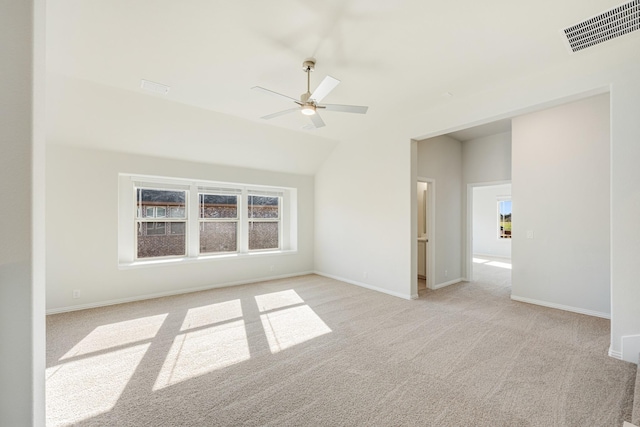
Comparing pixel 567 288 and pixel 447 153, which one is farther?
pixel 447 153

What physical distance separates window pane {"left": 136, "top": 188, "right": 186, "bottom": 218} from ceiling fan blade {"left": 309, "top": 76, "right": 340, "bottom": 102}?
3657mm

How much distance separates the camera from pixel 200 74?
3137 millimetres

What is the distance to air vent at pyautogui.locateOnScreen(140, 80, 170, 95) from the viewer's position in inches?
128

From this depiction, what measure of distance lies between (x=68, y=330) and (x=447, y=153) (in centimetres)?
688

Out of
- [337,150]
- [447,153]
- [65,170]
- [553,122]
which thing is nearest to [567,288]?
[553,122]

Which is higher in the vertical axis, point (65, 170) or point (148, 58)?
point (148, 58)

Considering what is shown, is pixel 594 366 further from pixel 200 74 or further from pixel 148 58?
pixel 148 58

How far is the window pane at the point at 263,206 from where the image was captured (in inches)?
244

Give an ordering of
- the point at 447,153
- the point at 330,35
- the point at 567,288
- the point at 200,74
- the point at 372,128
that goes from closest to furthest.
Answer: the point at 330,35
the point at 200,74
the point at 567,288
the point at 372,128
the point at 447,153

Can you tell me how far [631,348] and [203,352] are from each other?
4.15 m

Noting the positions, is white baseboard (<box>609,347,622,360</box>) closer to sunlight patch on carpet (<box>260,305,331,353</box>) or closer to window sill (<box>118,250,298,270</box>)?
sunlight patch on carpet (<box>260,305,331,353</box>)

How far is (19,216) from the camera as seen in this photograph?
1.12m

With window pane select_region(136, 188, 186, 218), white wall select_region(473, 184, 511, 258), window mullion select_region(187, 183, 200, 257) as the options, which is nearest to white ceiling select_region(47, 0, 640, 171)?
window pane select_region(136, 188, 186, 218)

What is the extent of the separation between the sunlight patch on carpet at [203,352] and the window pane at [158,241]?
2.37 m
